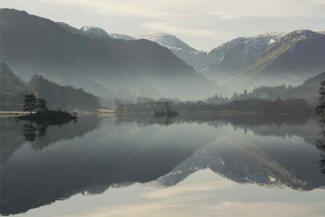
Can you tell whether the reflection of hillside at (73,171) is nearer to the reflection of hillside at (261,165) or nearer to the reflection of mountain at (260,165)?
the reflection of hillside at (261,165)

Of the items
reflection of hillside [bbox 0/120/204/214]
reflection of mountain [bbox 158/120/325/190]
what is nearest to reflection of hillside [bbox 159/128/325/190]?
reflection of mountain [bbox 158/120/325/190]

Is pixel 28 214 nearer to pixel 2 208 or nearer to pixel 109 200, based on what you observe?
pixel 2 208

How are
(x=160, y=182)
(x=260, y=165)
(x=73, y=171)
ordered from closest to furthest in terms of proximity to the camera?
(x=160, y=182), (x=73, y=171), (x=260, y=165)

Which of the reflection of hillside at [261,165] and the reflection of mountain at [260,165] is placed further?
the reflection of mountain at [260,165]

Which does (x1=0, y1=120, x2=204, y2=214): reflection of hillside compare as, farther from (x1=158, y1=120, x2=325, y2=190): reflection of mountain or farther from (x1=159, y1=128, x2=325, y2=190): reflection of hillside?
(x1=158, y1=120, x2=325, y2=190): reflection of mountain

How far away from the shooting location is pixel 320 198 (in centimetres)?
6097

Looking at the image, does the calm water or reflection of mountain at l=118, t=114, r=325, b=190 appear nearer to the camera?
the calm water

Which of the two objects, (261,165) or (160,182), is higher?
(160,182)

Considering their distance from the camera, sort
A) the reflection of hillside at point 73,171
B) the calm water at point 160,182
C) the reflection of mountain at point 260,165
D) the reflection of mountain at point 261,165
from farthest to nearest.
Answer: the reflection of mountain at point 260,165, the reflection of mountain at point 261,165, the reflection of hillside at point 73,171, the calm water at point 160,182

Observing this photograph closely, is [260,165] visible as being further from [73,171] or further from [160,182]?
[73,171]

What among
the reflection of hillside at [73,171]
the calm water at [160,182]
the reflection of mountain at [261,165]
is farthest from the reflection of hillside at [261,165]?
the reflection of hillside at [73,171]

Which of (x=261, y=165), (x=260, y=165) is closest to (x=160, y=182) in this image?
(x=260, y=165)

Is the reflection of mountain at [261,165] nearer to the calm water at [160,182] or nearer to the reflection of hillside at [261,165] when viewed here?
the reflection of hillside at [261,165]

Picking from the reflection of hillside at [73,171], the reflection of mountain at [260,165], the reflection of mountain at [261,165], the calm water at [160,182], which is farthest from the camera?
the reflection of mountain at [260,165]
